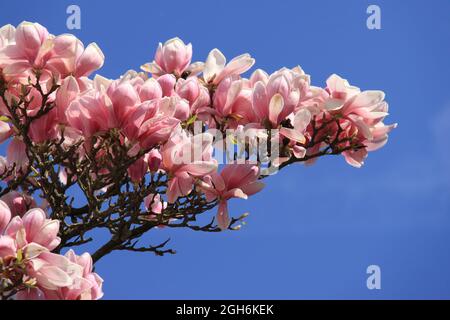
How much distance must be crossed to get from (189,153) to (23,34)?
0.92 m

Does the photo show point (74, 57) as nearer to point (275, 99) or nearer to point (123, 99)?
point (123, 99)

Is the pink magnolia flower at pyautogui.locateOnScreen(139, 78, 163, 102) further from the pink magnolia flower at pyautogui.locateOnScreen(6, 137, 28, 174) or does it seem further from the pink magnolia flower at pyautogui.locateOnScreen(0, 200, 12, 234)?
the pink magnolia flower at pyautogui.locateOnScreen(6, 137, 28, 174)

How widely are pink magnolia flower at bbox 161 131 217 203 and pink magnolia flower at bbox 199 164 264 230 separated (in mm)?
122

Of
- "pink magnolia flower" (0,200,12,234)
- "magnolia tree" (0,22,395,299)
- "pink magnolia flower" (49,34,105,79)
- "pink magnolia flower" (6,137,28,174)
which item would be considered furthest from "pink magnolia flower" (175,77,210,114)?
"pink magnolia flower" (0,200,12,234)

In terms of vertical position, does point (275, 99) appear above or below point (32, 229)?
above

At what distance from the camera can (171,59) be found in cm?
370

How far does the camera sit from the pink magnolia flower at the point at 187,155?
2867 mm

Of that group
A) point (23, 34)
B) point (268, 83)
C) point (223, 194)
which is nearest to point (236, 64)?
point (268, 83)

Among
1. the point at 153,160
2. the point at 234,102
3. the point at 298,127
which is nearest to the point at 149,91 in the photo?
the point at 153,160

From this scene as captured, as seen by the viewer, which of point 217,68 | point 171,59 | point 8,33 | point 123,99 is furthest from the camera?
point 171,59

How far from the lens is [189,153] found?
2.87 metres

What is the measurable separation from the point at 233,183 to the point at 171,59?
0.97 m
